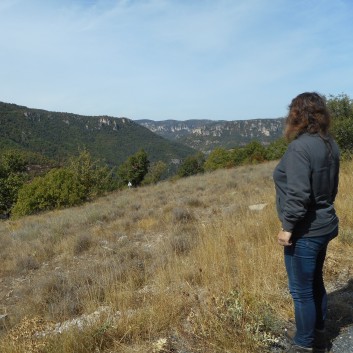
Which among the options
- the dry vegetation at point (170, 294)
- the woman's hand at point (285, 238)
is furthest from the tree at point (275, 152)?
the woman's hand at point (285, 238)

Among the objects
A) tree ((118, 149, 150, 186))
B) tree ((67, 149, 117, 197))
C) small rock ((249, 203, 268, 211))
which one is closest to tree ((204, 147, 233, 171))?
tree ((118, 149, 150, 186))

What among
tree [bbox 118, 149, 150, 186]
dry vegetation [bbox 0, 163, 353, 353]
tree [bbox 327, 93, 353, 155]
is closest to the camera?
dry vegetation [bbox 0, 163, 353, 353]

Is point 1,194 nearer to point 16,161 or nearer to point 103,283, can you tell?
point 16,161

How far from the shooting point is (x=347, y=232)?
14.9ft

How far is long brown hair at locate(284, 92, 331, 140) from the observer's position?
7.62ft

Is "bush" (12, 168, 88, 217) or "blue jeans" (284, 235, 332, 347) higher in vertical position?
"blue jeans" (284, 235, 332, 347)

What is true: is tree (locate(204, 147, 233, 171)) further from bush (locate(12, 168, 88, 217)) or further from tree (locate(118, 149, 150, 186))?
bush (locate(12, 168, 88, 217))

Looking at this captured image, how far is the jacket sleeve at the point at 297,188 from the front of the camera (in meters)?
2.20

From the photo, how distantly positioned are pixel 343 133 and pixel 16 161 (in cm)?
3884

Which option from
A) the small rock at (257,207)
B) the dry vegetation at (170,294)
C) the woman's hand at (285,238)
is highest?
the woman's hand at (285,238)

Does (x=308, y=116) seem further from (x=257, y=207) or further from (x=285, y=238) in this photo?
(x=257, y=207)

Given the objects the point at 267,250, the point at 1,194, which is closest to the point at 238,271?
the point at 267,250

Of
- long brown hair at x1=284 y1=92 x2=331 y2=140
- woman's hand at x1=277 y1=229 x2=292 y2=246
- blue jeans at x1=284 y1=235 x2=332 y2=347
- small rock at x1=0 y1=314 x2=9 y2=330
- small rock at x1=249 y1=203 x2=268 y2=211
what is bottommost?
small rock at x1=0 y1=314 x2=9 y2=330

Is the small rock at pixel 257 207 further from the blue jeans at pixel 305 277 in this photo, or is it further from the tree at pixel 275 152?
the tree at pixel 275 152
